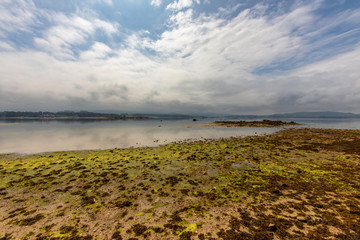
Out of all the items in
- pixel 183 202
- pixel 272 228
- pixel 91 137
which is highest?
pixel 272 228

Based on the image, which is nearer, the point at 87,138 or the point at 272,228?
the point at 272,228

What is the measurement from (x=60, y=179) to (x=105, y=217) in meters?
7.57

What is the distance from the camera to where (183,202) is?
8008 mm

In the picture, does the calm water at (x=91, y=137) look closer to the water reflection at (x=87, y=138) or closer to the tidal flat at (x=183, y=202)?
the water reflection at (x=87, y=138)

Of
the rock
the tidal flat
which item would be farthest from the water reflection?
the rock

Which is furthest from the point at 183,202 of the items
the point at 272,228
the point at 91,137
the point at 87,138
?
the point at 91,137

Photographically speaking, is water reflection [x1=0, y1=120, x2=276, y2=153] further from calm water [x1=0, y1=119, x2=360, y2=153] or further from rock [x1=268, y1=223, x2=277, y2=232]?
rock [x1=268, y1=223, x2=277, y2=232]

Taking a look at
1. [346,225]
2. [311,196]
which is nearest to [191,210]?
[346,225]

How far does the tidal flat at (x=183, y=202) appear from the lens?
590 centimetres

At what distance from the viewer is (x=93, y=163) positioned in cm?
1555

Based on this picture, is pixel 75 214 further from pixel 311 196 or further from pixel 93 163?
pixel 311 196

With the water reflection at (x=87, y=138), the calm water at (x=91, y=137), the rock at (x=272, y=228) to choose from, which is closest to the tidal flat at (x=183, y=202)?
the rock at (x=272, y=228)

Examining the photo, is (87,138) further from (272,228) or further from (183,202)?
(272,228)

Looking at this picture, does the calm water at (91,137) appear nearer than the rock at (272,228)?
No
